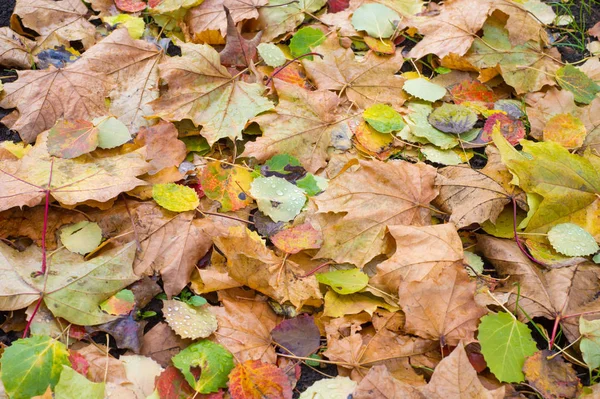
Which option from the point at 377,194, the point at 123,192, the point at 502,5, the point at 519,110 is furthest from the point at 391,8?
the point at 123,192

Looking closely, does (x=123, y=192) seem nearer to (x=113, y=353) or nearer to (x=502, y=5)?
(x=113, y=353)

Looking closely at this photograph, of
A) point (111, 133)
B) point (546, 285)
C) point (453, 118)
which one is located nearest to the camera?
point (546, 285)

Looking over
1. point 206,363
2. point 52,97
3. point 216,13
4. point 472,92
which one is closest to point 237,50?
point 216,13

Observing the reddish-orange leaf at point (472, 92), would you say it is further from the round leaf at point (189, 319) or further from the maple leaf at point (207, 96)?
the round leaf at point (189, 319)

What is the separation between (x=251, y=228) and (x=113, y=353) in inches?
22.5

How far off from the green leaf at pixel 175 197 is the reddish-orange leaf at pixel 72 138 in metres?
0.26

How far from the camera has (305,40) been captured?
2.34 m

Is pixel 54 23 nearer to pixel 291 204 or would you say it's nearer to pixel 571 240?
pixel 291 204

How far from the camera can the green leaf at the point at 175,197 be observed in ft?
5.86

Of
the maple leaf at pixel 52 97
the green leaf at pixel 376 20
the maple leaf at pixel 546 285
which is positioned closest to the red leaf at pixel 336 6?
the green leaf at pixel 376 20

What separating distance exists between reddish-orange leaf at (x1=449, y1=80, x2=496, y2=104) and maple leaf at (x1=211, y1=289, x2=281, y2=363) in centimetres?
119

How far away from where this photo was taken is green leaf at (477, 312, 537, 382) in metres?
1.49

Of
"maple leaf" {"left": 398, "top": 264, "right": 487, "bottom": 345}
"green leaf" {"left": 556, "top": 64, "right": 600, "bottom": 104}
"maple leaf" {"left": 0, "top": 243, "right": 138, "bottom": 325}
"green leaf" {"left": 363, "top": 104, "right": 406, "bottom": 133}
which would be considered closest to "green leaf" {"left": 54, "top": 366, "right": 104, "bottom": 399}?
"maple leaf" {"left": 0, "top": 243, "right": 138, "bottom": 325}

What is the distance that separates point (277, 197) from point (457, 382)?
2.65ft
